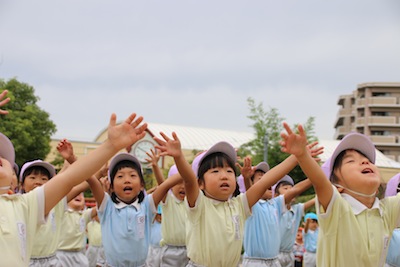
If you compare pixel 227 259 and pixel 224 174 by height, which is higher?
pixel 224 174

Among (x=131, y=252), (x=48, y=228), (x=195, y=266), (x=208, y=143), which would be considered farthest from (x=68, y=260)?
(x=208, y=143)

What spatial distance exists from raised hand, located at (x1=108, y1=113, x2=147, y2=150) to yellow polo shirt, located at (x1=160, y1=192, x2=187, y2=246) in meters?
5.08

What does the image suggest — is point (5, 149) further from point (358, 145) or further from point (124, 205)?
point (358, 145)

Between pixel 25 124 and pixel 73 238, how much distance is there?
22.0 meters

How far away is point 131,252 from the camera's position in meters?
6.27

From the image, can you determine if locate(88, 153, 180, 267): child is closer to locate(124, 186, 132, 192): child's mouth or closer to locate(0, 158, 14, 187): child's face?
locate(124, 186, 132, 192): child's mouth

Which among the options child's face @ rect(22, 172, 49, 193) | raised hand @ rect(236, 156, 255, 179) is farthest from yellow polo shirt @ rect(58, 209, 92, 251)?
raised hand @ rect(236, 156, 255, 179)

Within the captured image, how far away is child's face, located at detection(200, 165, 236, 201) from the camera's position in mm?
5445

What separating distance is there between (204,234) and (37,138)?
87.0 feet

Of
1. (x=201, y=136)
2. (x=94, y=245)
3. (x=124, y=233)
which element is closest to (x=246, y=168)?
(x=124, y=233)

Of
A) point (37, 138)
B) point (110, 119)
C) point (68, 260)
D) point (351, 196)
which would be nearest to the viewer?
point (110, 119)

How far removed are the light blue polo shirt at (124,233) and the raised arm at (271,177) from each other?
4.64ft

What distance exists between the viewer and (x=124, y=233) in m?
6.29

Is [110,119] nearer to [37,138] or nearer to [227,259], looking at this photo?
[227,259]
